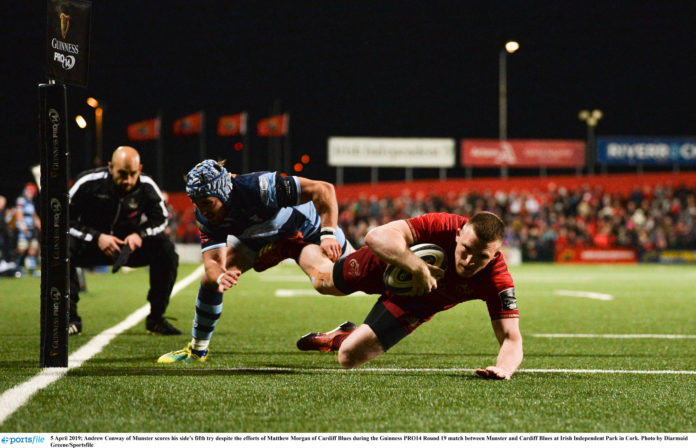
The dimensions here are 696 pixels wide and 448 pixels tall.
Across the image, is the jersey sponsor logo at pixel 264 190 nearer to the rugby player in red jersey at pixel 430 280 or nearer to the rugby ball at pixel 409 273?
the rugby player in red jersey at pixel 430 280

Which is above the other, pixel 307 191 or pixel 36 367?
pixel 307 191

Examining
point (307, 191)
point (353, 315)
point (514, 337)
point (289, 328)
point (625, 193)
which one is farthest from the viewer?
point (625, 193)

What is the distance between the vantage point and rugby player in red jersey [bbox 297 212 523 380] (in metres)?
4.74

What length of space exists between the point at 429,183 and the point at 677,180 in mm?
11608

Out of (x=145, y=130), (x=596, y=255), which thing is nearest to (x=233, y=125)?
(x=145, y=130)

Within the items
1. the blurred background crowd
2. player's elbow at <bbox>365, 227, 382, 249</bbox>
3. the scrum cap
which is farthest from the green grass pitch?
the blurred background crowd

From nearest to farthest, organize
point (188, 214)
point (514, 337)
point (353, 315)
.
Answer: point (514, 337), point (353, 315), point (188, 214)

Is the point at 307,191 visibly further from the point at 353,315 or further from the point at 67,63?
the point at 353,315

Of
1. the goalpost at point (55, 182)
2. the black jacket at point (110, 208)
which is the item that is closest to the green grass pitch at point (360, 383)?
the goalpost at point (55, 182)

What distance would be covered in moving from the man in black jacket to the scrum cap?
2.11m

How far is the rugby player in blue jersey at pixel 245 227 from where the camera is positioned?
5.93 m

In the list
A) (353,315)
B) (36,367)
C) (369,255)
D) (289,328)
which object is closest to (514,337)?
(369,255)

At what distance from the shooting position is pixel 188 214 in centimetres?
3603

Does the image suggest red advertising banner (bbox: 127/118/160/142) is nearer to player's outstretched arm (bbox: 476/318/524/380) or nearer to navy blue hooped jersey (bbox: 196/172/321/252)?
navy blue hooped jersey (bbox: 196/172/321/252)
